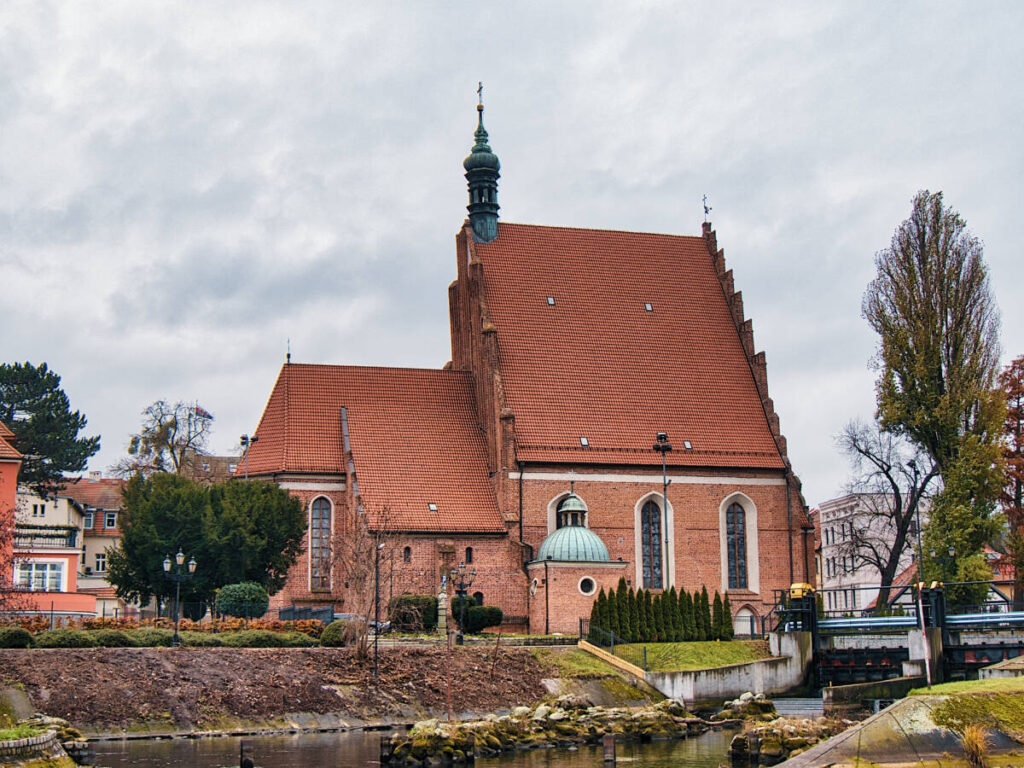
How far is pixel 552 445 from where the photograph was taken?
177 ft

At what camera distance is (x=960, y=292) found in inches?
2133

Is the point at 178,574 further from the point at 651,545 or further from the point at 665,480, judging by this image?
the point at 651,545

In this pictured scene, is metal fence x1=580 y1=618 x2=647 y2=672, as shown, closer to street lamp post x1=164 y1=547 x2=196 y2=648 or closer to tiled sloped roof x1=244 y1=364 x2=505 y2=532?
tiled sloped roof x1=244 y1=364 x2=505 y2=532

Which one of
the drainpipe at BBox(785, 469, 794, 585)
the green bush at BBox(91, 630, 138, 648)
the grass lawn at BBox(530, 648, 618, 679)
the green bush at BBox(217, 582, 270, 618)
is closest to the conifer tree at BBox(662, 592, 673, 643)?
the grass lawn at BBox(530, 648, 618, 679)

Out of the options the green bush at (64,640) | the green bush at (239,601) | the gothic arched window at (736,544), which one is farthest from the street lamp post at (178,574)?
the gothic arched window at (736,544)

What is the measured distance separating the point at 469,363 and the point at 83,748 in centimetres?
3118

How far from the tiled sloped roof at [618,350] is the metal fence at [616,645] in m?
8.32

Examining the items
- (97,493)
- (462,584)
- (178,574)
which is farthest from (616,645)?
(97,493)

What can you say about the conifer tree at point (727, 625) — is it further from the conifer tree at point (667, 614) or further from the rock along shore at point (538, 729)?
the rock along shore at point (538, 729)

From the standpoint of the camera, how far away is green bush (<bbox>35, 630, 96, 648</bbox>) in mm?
38000

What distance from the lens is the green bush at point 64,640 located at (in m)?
38.0

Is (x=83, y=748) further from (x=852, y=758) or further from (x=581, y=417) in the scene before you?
(x=581, y=417)

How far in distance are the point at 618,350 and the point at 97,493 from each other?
40.3m

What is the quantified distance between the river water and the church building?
14.6m
